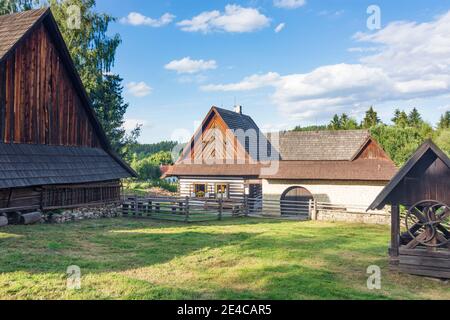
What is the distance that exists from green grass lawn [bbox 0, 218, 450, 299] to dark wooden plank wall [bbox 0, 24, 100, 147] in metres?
5.01

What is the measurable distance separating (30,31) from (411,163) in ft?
57.8

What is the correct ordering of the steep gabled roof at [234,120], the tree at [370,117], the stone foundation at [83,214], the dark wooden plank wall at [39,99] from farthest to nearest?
1. the tree at [370,117]
2. the steep gabled roof at [234,120]
3. the stone foundation at [83,214]
4. the dark wooden plank wall at [39,99]

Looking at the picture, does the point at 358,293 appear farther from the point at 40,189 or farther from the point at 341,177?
the point at 341,177

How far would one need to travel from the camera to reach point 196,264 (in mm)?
10078

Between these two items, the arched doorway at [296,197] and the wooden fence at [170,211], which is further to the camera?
the arched doorway at [296,197]

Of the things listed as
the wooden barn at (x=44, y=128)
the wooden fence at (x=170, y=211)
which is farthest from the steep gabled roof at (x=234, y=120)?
the wooden barn at (x=44, y=128)

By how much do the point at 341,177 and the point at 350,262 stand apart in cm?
1330

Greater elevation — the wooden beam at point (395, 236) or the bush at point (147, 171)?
the bush at point (147, 171)

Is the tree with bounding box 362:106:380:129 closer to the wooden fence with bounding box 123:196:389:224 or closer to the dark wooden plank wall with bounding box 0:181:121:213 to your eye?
the wooden fence with bounding box 123:196:389:224

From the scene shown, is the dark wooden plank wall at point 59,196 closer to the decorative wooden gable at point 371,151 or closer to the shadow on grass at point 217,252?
the shadow on grass at point 217,252

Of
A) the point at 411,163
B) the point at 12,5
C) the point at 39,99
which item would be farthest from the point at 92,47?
the point at 411,163

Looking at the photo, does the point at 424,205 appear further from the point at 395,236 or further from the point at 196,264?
the point at 196,264

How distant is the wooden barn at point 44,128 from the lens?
52.1 feet

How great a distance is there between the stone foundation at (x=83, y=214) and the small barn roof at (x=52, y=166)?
1613 millimetres
